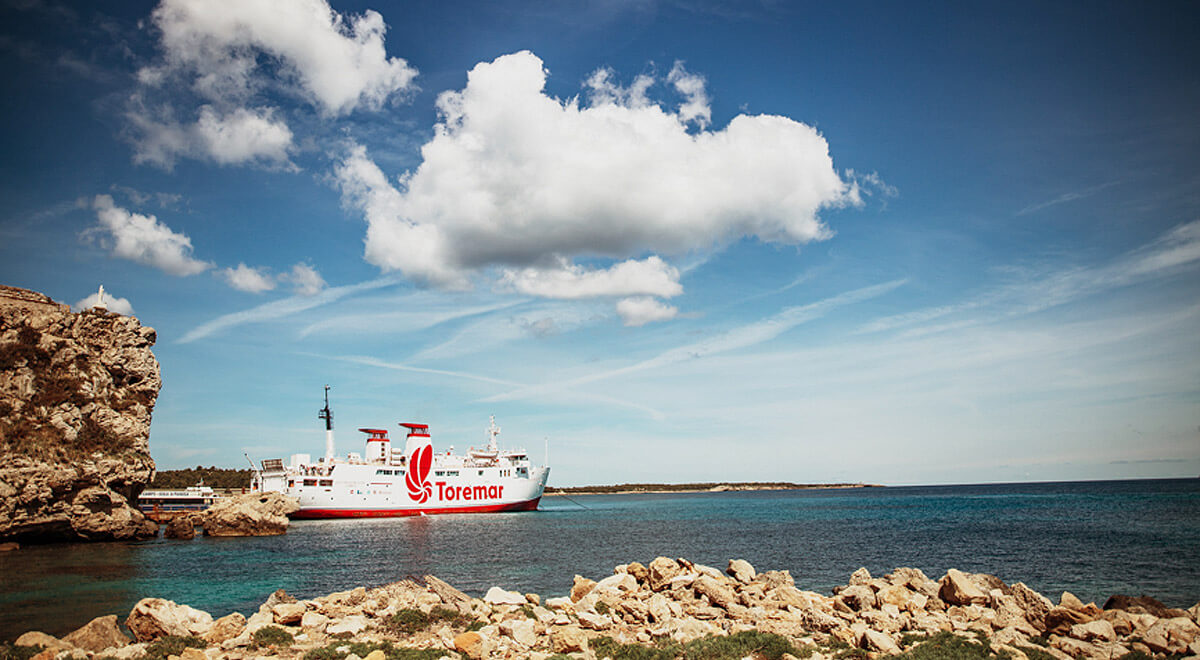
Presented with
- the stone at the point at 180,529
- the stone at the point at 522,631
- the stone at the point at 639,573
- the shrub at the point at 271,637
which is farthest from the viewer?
the stone at the point at 180,529

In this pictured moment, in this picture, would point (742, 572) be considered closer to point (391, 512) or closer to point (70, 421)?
point (70, 421)

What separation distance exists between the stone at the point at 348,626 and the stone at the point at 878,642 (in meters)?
9.13

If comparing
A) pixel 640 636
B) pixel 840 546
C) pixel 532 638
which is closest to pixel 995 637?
pixel 640 636

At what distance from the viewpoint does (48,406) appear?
108 ft

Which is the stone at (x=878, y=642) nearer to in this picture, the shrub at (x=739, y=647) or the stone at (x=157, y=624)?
the shrub at (x=739, y=647)

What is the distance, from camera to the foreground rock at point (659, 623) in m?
10.0

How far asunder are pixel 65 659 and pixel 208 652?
1951 mm

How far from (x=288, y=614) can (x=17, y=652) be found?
13.2ft

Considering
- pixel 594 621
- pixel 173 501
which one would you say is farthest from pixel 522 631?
pixel 173 501

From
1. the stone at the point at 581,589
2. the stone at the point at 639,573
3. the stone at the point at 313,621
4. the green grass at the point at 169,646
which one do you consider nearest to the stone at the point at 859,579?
the stone at the point at 639,573

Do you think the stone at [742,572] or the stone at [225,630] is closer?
the stone at [225,630]

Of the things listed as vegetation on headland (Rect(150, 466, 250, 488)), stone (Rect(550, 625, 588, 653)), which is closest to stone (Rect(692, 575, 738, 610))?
stone (Rect(550, 625, 588, 653))

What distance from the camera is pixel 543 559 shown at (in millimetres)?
27625

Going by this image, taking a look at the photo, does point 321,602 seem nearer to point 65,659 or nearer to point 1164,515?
point 65,659
